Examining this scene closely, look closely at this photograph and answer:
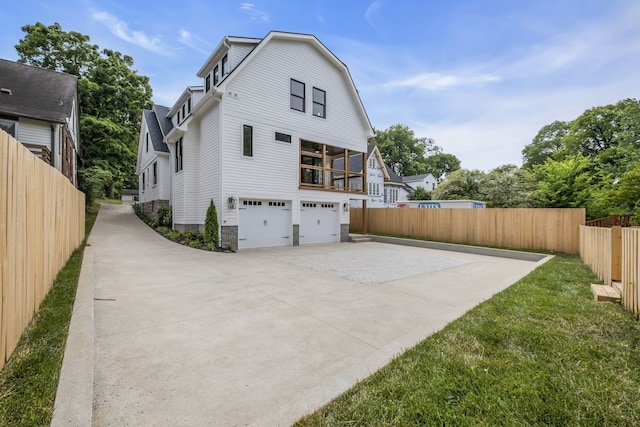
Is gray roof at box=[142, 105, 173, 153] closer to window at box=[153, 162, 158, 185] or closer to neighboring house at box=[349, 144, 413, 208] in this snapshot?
window at box=[153, 162, 158, 185]

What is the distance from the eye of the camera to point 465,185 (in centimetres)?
2259

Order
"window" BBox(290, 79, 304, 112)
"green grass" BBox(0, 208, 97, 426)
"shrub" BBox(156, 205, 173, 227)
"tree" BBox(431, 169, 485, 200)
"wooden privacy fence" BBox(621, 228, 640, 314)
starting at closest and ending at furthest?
"green grass" BBox(0, 208, 97, 426) < "wooden privacy fence" BBox(621, 228, 640, 314) < "window" BBox(290, 79, 304, 112) < "shrub" BBox(156, 205, 173, 227) < "tree" BBox(431, 169, 485, 200)

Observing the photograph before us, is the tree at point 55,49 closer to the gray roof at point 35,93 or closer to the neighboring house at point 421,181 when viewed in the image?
the gray roof at point 35,93

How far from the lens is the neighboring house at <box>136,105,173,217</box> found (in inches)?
669

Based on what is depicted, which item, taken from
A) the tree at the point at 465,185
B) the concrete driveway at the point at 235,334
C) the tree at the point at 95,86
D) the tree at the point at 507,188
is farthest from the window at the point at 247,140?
the tree at the point at 465,185

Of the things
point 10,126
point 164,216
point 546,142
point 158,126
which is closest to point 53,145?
point 10,126

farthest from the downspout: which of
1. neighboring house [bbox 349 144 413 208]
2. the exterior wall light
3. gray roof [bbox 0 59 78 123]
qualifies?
neighboring house [bbox 349 144 413 208]

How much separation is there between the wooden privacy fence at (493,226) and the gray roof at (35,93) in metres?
16.9

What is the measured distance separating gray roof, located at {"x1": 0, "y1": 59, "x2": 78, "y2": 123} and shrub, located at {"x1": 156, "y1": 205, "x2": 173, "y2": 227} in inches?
218

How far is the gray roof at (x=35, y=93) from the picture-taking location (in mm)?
11797

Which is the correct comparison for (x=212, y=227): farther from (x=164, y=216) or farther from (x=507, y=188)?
(x=507, y=188)

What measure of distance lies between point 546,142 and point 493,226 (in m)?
33.8

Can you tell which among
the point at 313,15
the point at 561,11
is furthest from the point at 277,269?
the point at 561,11

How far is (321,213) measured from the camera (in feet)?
47.8
